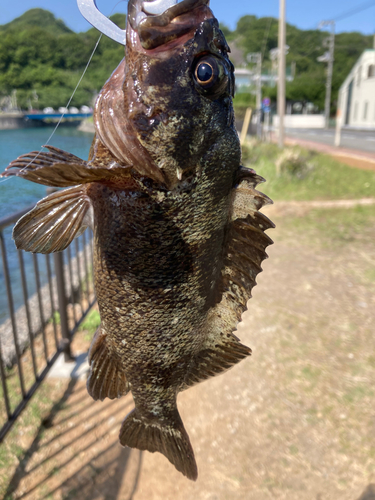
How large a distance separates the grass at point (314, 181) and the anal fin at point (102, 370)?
934 centimetres

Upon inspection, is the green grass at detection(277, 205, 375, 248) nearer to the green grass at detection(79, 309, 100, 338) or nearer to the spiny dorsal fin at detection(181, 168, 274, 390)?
the green grass at detection(79, 309, 100, 338)

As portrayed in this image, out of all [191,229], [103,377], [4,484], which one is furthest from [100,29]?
[4,484]

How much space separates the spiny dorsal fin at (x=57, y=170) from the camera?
74 cm

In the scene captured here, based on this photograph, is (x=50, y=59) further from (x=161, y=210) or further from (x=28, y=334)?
(x=28, y=334)

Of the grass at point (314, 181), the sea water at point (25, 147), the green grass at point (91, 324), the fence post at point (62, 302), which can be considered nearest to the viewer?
the sea water at point (25, 147)

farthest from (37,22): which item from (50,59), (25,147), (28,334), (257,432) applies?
(28,334)

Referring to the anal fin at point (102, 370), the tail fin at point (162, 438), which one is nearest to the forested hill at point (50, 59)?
the anal fin at point (102, 370)

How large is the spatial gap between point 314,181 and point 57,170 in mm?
11714

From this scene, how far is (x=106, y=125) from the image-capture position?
35.4 inches

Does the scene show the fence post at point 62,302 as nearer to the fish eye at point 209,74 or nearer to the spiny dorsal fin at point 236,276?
the spiny dorsal fin at point 236,276

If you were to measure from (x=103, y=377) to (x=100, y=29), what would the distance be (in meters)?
0.97

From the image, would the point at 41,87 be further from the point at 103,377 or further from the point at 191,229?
the point at 103,377

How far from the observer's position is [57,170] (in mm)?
736

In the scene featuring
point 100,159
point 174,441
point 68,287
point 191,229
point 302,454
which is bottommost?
point 302,454
